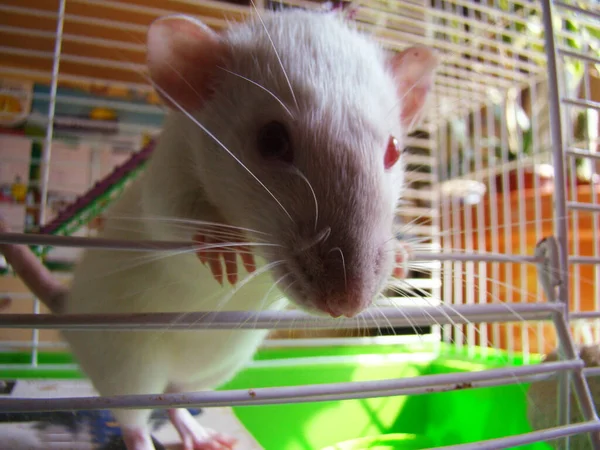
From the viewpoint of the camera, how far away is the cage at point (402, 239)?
568 millimetres

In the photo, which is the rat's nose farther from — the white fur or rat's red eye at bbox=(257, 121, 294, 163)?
rat's red eye at bbox=(257, 121, 294, 163)

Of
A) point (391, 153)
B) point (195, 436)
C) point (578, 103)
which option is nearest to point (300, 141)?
point (391, 153)

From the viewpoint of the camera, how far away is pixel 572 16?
1018mm

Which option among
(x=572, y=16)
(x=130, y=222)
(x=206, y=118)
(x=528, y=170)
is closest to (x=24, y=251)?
(x=130, y=222)

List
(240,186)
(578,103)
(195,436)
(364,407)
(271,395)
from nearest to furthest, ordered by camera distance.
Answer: (271,395) < (240,186) < (578,103) < (195,436) < (364,407)

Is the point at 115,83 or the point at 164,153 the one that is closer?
the point at 164,153

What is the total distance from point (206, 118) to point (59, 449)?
1.96 ft

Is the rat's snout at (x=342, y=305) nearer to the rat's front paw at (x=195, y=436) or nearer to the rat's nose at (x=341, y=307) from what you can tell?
the rat's nose at (x=341, y=307)

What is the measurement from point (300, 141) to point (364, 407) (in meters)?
0.85

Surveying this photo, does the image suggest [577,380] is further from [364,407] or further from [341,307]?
[364,407]

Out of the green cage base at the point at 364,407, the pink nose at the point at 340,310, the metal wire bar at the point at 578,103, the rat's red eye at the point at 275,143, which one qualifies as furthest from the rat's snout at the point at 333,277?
the green cage base at the point at 364,407

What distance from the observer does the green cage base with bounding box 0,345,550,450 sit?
100 centimetres

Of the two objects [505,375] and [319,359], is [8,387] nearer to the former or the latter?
[319,359]

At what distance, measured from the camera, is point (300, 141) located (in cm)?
51
